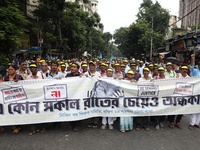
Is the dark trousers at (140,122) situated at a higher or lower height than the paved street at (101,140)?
higher

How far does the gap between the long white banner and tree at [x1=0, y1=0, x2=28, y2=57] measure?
11.5 feet

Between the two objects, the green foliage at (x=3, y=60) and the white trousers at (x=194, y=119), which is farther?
the green foliage at (x=3, y=60)

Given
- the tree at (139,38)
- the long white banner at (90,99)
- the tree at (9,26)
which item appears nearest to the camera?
the long white banner at (90,99)

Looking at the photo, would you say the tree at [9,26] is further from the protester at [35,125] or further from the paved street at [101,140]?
the paved street at [101,140]

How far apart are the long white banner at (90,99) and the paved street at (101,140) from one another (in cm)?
36

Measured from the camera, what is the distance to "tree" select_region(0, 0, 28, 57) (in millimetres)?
7426

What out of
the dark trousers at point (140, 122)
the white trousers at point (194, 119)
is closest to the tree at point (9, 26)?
the dark trousers at point (140, 122)

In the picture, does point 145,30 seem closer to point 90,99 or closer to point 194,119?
point 194,119

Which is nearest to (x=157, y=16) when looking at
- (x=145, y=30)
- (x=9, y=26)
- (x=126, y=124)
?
(x=145, y=30)

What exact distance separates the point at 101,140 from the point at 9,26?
5.66m

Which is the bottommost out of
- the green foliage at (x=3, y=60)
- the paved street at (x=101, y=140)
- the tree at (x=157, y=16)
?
the paved street at (x=101, y=140)

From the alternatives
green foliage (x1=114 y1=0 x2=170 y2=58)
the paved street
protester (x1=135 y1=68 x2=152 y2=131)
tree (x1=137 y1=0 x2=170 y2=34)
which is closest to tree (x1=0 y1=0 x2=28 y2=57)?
the paved street

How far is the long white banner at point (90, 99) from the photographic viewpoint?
15.4 ft

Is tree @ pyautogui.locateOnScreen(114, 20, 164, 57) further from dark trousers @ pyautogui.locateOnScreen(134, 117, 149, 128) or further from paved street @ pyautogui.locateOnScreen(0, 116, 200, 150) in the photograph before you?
paved street @ pyautogui.locateOnScreen(0, 116, 200, 150)
